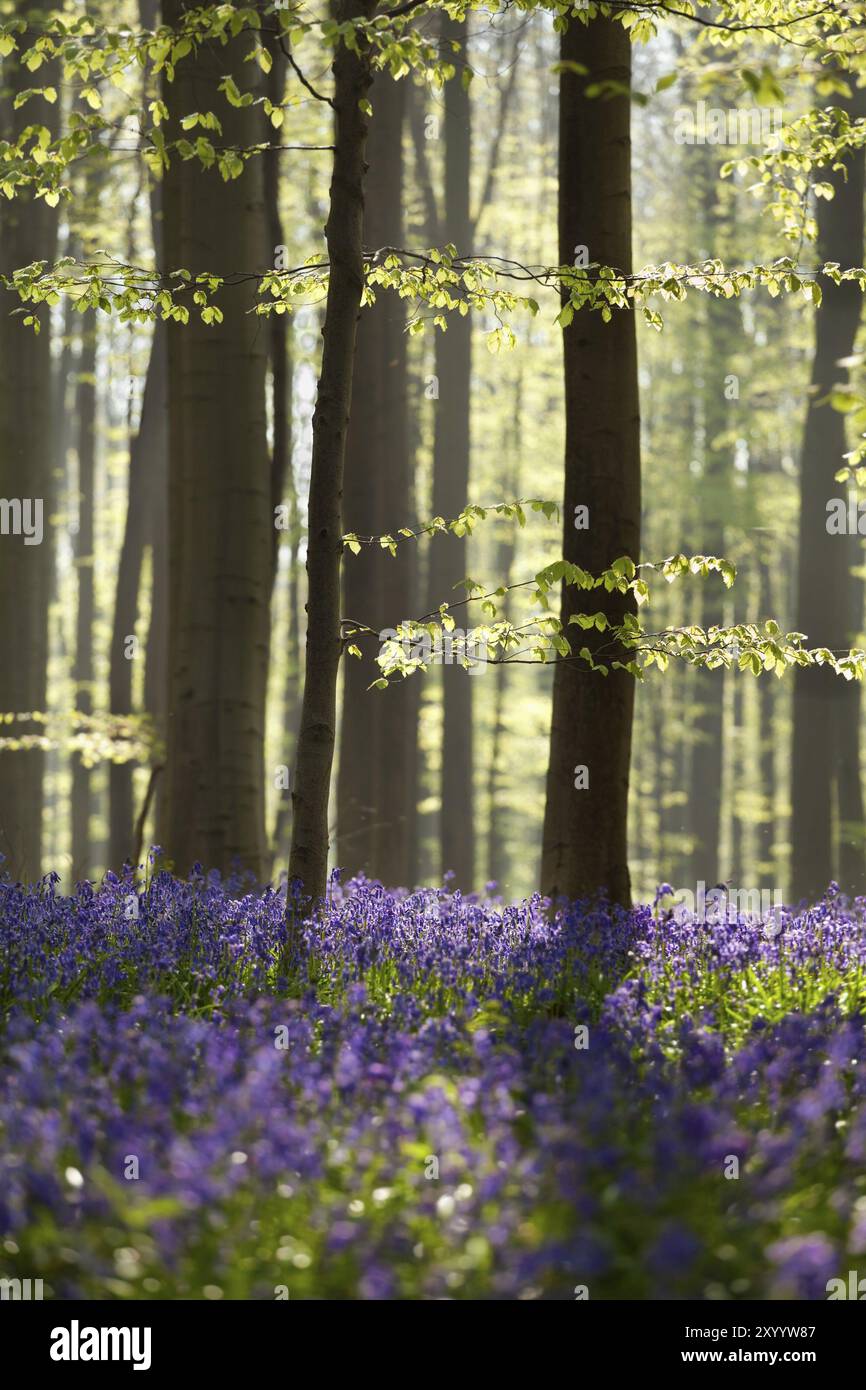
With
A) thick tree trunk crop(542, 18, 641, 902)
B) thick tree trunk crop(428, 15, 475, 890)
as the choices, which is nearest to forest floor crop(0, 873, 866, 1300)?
thick tree trunk crop(542, 18, 641, 902)

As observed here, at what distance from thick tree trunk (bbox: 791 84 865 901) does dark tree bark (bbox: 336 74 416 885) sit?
13.5ft

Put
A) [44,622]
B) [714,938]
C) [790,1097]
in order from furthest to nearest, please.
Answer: [44,622]
[714,938]
[790,1097]

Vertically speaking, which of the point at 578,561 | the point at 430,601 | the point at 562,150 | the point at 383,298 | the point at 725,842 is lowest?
the point at 725,842

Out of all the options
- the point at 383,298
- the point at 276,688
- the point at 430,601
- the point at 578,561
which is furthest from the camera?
the point at 276,688

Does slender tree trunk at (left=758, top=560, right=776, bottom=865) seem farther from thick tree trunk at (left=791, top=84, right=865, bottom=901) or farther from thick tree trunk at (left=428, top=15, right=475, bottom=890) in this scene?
thick tree trunk at (left=791, top=84, right=865, bottom=901)

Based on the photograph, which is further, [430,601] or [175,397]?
[430,601]

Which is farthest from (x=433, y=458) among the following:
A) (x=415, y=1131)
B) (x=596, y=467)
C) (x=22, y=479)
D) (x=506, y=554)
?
(x=415, y=1131)

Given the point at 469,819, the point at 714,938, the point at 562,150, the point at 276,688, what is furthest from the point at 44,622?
the point at 276,688

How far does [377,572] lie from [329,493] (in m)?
5.35

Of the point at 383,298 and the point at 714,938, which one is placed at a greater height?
the point at 383,298

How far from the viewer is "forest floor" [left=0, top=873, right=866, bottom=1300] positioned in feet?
9.22

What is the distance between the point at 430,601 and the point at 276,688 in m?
13.2

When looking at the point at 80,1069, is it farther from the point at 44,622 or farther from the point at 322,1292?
the point at 44,622

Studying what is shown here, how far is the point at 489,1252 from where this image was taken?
2760mm
